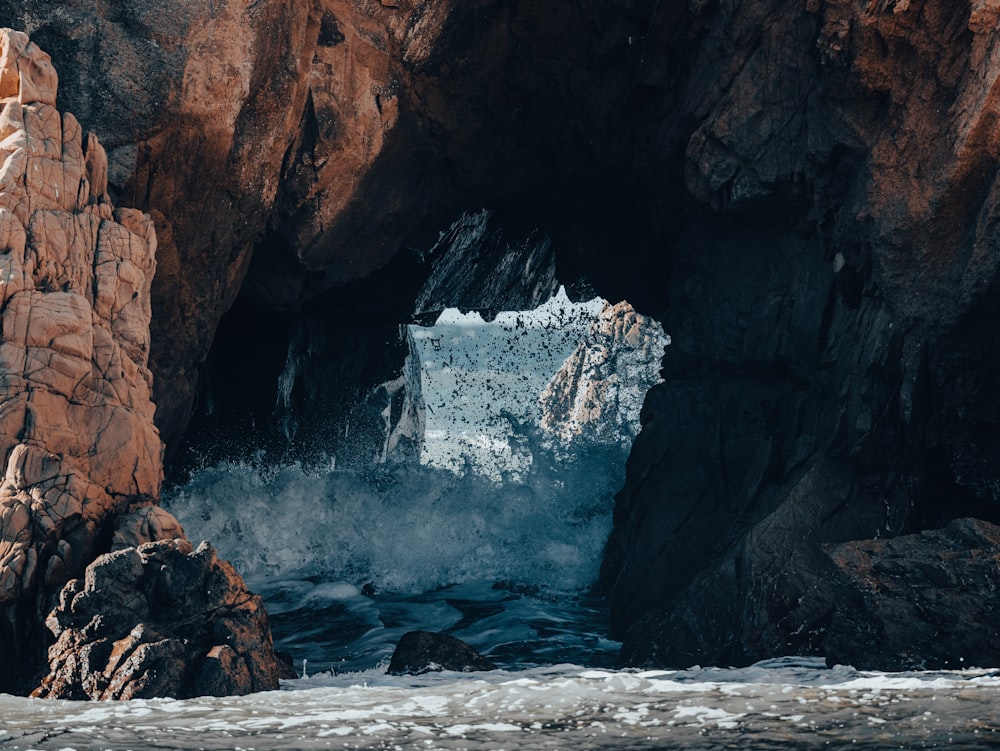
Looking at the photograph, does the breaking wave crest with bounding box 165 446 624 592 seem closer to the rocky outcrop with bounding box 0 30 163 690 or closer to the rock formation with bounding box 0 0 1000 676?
the rock formation with bounding box 0 0 1000 676

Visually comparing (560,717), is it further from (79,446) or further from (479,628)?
(479,628)

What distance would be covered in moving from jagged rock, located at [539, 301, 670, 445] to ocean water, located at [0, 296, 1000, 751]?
16.5 inches

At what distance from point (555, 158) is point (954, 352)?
7295 mm

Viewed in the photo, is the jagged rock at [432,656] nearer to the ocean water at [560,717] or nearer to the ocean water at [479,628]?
the ocean water at [479,628]

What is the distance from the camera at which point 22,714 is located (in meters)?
8.55

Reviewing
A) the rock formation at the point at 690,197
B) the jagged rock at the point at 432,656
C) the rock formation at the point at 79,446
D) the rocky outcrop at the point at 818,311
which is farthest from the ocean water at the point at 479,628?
the rock formation at the point at 690,197

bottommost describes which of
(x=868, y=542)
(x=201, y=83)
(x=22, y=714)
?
(x=22, y=714)

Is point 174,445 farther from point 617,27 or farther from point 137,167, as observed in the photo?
point 617,27

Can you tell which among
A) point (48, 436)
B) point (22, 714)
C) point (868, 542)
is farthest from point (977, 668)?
point (48, 436)

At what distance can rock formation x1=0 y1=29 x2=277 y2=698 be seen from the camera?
31.5 ft

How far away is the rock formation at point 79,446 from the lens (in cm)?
960

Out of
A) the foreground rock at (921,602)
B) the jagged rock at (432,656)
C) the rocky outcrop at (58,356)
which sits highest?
the rocky outcrop at (58,356)

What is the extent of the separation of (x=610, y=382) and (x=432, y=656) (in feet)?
43.9

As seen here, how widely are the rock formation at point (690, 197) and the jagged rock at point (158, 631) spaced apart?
4.30 meters
